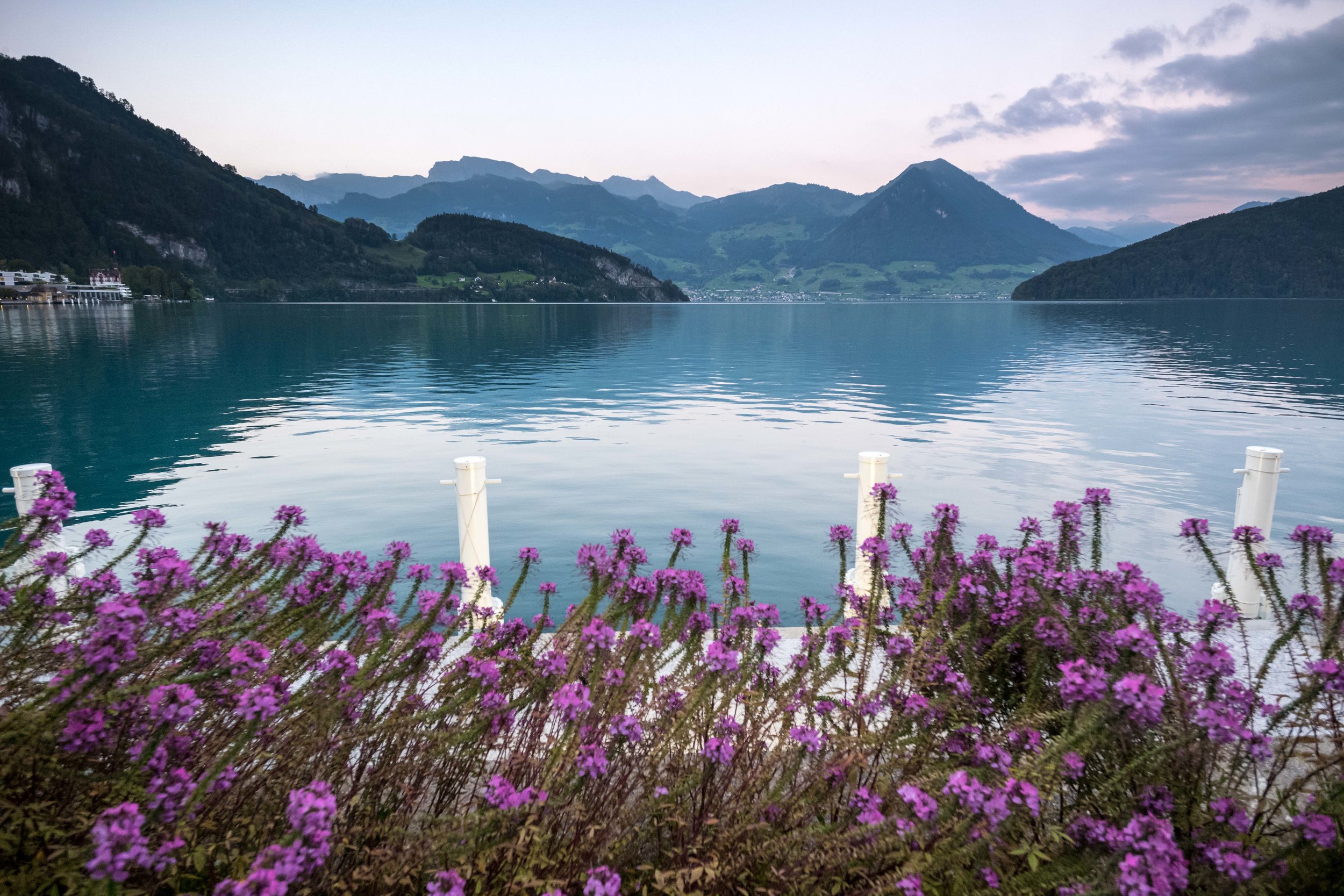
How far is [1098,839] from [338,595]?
3.17m

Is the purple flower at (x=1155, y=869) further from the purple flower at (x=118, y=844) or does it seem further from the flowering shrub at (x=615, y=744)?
the purple flower at (x=118, y=844)

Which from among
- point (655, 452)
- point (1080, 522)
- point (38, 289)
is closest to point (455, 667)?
point (1080, 522)

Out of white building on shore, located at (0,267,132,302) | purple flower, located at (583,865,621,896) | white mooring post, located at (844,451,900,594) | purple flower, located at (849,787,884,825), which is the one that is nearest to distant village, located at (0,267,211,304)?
white building on shore, located at (0,267,132,302)

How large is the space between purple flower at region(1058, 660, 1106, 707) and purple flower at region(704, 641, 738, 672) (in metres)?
1.02

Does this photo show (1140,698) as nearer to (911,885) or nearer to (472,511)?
(911,885)

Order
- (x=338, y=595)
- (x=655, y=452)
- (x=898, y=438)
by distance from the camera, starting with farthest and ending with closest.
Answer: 1. (x=898, y=438)
2. (x=655, y=452)
3. (x=338, y=595)

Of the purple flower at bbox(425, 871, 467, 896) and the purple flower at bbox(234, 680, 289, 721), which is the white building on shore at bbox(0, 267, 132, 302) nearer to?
the purple flower at bbox(234, 680, 289, 721)

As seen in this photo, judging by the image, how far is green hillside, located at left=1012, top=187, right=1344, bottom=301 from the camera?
169m

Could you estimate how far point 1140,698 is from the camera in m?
2.16

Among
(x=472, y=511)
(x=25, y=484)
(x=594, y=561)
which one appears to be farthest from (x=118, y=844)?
(x=25, y=484)

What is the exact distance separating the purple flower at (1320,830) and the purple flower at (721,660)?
178 centimetres

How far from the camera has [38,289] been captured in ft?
486

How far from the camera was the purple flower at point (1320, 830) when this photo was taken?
220 centimetres

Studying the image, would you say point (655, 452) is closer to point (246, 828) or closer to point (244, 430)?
point (244, 430)
